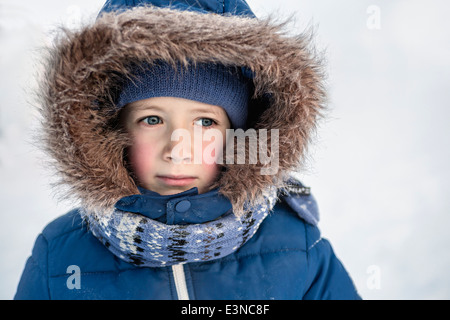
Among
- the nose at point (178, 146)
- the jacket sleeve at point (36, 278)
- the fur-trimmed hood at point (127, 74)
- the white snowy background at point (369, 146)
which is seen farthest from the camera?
the white snowy background at point (369, 146)

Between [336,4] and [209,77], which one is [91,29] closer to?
[209,77]

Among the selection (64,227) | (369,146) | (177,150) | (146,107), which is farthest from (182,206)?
(369,146)

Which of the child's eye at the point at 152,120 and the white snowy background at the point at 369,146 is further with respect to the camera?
the white snowy background at the point at 369,146

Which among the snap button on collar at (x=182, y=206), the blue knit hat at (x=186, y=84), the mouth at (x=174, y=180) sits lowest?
the snap button on collar at (x=182, y=206)

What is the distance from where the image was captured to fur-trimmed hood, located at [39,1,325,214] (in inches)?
32.9

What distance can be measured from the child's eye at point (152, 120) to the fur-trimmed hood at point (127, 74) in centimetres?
7

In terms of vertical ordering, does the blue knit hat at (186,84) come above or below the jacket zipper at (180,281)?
above

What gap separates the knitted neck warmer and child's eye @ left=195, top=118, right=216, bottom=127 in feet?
0.77

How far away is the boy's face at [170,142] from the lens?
3.10 ft

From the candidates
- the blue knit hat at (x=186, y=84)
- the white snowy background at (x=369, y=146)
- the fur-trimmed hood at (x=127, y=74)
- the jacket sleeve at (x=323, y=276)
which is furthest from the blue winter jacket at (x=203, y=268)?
the white snowy background at (x=369, y=146)

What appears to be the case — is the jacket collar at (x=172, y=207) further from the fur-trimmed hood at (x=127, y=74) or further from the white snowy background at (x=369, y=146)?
the white snowy background at (x=369, y=146)

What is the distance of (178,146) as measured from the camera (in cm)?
94

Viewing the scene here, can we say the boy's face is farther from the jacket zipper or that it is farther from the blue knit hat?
the jacket zipper
